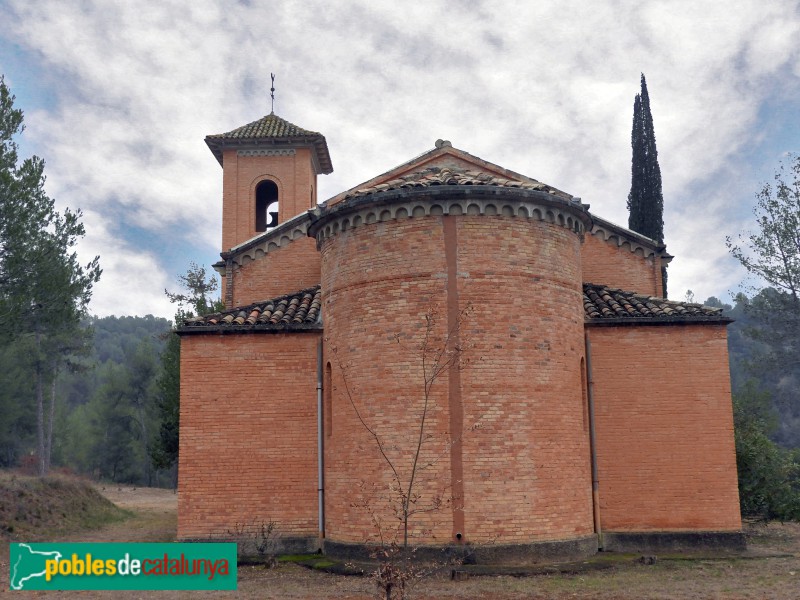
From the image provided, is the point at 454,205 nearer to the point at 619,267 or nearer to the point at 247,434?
the point at 247,434

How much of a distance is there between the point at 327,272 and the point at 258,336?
1.86m

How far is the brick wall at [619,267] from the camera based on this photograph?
17109mm

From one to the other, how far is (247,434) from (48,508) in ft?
40.6

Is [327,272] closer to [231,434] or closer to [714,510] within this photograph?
[231,434]

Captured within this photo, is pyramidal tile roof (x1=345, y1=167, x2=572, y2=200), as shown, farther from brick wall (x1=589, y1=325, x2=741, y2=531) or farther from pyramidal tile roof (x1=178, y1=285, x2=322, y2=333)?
brick wall (x1=589, y1=325, x2=741, y2=531)

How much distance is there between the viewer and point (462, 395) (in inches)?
469

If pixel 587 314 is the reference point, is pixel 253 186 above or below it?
above

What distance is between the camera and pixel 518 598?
969cm

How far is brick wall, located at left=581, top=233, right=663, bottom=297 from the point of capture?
56.1ft

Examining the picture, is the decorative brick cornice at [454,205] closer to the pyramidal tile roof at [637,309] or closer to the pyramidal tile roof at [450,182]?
the pyramidal tile roof at [450,182]

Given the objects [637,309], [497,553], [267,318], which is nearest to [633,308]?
[637,309]

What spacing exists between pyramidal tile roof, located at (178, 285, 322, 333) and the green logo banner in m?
5.25

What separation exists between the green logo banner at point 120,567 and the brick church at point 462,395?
10.3 feet

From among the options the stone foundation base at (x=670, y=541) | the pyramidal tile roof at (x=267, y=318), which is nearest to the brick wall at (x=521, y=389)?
the stone foundation base at (x=670, y=541)
